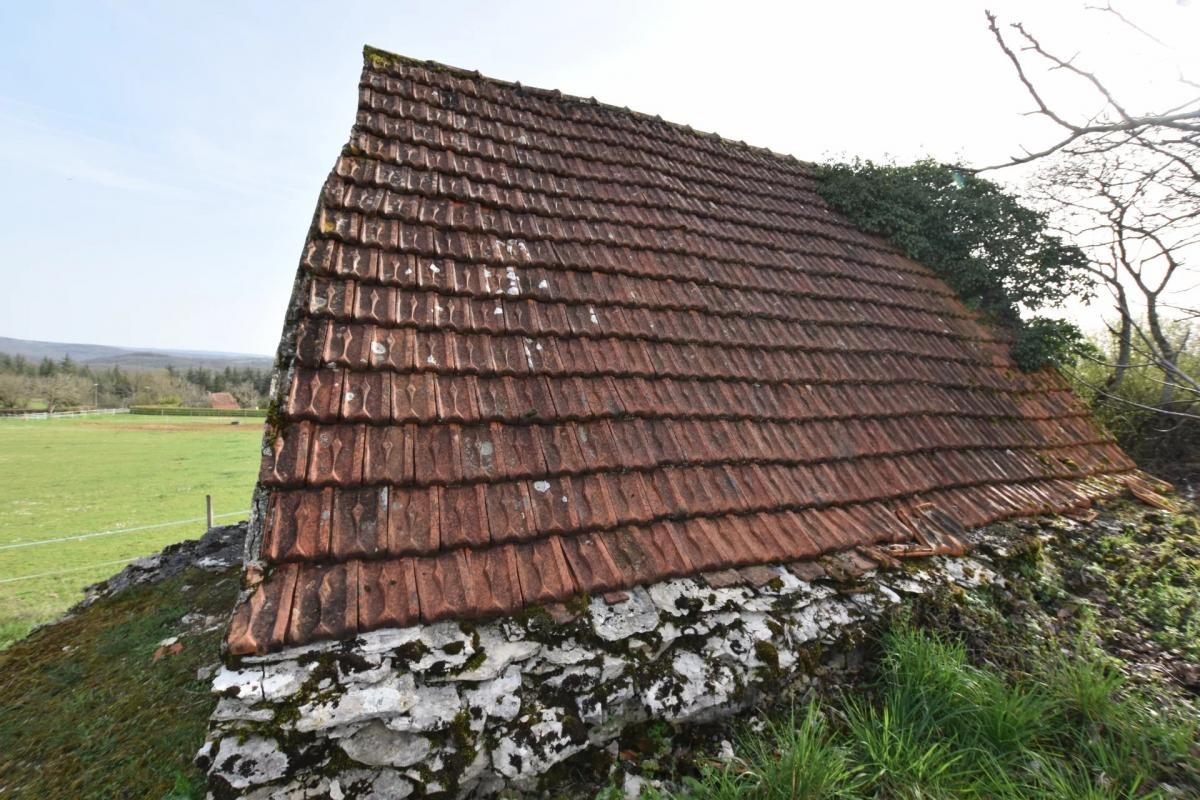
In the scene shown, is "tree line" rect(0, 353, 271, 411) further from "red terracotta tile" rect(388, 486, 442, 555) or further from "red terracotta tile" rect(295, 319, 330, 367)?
"red terracotta tile" rect(388, 486, 442, 555)

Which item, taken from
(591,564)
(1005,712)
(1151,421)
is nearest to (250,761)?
(591,564)

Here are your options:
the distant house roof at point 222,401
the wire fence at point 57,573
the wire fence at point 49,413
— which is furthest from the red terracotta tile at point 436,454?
the distant house roof at point 222,401

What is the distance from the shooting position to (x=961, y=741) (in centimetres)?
230

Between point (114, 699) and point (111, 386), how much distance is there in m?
92.3

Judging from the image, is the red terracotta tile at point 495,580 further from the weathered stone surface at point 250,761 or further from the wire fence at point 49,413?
the wire fence at point 49,413

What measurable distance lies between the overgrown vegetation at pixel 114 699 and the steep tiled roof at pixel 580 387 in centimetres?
136

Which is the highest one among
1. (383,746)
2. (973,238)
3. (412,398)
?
(973,238)

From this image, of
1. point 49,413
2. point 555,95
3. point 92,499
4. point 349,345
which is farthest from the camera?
point 49,413

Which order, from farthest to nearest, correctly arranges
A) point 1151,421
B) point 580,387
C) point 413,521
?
point 1151,421 → point 580,387 → point 413,521

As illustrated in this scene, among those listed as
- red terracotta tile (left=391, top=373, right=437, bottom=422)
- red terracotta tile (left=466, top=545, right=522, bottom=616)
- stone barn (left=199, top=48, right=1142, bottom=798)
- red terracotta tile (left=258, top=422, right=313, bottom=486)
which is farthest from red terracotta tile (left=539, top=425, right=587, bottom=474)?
red terracotta tile (left=258, top=422, right=313, bottom=486)

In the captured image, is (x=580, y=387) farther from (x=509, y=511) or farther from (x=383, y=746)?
(x=383, y=746)

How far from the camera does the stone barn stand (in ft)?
5.84

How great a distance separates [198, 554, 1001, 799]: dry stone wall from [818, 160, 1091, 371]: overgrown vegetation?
5.03 meters

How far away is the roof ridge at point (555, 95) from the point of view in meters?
4.26
